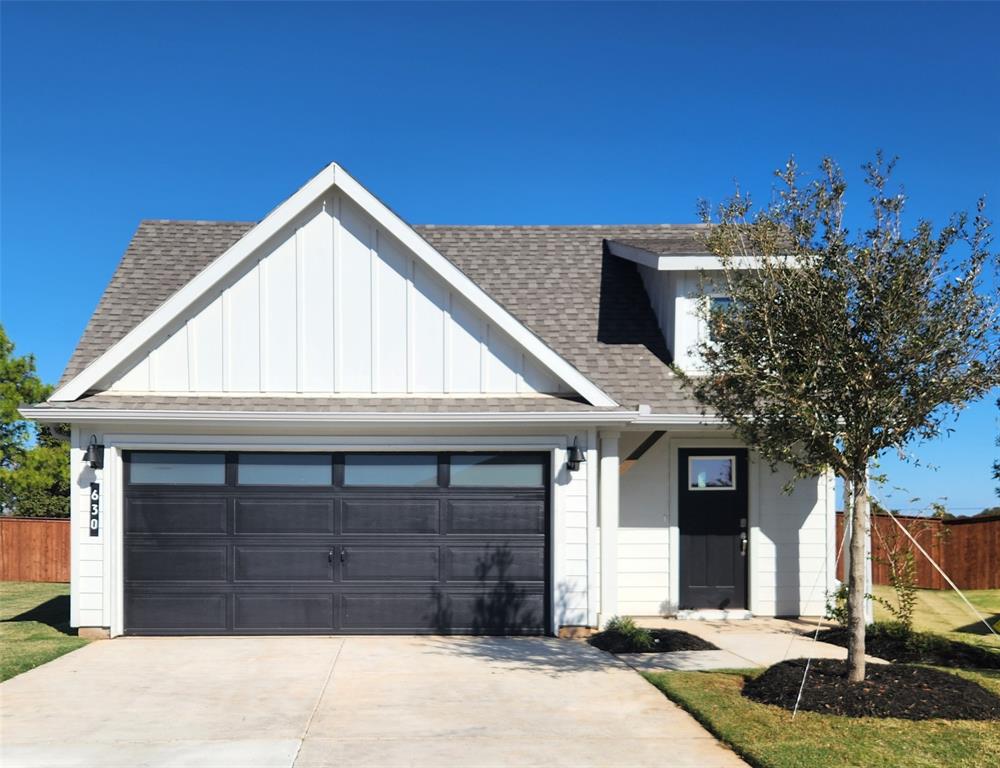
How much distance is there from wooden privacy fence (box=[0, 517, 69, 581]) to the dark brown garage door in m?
11.3

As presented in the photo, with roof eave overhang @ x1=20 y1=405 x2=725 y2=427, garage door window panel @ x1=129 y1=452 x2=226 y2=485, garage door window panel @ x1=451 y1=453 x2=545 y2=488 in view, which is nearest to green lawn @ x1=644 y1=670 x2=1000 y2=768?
roof eave overhang @ x1=20 y1=405 x2=725 y2=427

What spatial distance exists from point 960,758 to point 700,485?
22.6 ft

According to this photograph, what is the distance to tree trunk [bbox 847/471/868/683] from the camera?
7.95 meters

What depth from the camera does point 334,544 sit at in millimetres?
11680

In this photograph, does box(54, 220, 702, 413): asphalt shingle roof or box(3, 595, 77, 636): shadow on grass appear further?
box(54, 220, 702, 413): asphalt shingle roof

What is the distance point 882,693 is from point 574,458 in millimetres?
4758

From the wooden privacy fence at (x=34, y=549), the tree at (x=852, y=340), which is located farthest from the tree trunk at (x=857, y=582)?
the wooden privacy fence at (x=34, y=549)

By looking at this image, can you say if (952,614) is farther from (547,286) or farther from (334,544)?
(334,544)

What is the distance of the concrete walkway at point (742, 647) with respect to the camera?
9.77 meters

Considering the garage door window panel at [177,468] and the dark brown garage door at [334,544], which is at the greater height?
the garage door window panel at [177,468]

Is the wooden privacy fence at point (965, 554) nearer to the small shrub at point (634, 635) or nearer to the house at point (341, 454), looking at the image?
the small shrub at point (634, 635)

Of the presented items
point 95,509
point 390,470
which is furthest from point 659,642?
point 95,509

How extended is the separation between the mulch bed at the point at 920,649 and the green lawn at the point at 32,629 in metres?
9.06

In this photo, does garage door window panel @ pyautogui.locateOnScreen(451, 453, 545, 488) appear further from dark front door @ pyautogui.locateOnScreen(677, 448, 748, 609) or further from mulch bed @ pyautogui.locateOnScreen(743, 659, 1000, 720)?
mulch bed @ pyautogui.locateOnScreen(743, 659, 1000, 720)
